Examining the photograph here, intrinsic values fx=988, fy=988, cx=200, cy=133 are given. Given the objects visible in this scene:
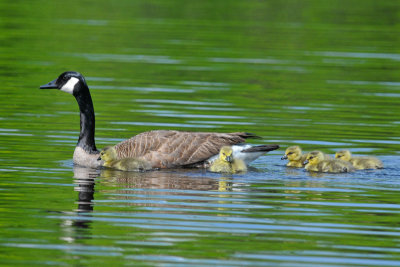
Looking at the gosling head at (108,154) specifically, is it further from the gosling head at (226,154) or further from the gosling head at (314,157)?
the gosling head at (314,157)

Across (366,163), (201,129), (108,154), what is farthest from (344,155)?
(201,129)

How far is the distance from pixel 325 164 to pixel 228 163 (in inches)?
60.3

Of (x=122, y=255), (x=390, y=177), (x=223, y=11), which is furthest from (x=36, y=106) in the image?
(x=223, y=11)

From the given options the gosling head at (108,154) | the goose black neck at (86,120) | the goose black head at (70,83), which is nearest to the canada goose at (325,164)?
the gosling head at (108,154)

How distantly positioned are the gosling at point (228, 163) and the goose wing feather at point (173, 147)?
0.49m

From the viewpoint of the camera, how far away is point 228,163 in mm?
15719

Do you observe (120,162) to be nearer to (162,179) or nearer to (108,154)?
(108,154)

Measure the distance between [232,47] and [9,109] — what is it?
46.1ft

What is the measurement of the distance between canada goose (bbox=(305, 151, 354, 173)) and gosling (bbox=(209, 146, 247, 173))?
3.48 ft

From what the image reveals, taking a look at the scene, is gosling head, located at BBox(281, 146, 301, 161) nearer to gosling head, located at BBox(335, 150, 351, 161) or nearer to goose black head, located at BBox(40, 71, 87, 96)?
gosling head, located at BBox(335, 150, 351, 161)

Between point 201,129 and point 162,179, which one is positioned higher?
point 201,129

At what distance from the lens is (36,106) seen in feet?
71.8

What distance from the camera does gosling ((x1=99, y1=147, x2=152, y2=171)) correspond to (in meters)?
15.9

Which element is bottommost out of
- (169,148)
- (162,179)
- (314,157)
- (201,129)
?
(162,179)
